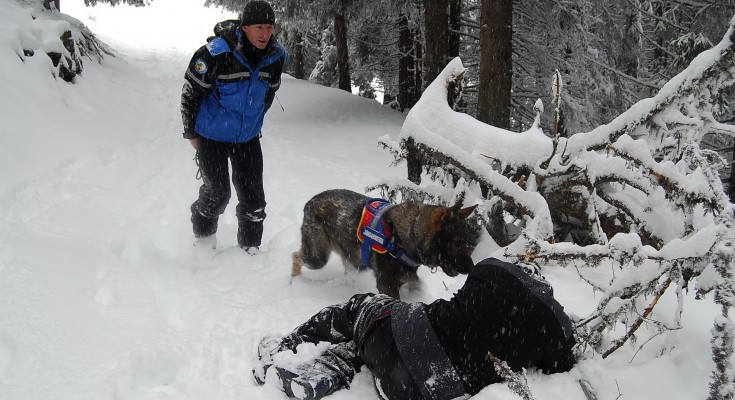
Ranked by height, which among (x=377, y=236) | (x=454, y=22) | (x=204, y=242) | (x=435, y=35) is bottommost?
(x=204, y=242)

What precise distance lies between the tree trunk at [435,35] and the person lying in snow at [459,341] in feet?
25.9

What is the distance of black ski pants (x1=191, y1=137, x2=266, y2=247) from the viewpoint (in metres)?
5.19

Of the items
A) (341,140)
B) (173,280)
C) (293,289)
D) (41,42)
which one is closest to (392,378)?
(293,289)

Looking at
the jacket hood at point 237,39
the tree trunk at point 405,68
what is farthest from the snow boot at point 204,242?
the tree trunk at point 405,68

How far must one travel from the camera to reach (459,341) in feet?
9.03

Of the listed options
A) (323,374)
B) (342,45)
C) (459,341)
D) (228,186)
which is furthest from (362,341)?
(342,45)

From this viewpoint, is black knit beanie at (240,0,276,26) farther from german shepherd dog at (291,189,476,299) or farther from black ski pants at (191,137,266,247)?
german shepherd dog at (291,189,476,299)

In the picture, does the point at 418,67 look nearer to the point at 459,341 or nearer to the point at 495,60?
the point at 495,60

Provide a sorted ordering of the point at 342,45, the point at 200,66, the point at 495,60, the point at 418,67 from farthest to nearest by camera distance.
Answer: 1. the point at 342,45
2. the point at 418,67
3. the point at 495,60
4. the point at 200,66

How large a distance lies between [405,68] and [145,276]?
43.5ft

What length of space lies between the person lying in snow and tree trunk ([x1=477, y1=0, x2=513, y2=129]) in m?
6.01

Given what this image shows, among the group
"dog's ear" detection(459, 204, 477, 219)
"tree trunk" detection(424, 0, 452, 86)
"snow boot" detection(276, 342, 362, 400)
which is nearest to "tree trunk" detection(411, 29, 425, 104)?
"tree trunk" detection(424, 0, 452, 86)

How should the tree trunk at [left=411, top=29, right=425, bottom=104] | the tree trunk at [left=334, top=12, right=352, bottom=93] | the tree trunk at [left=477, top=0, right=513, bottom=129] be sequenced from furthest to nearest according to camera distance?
1. the tree trunk at [left=334, top=12, right=352, bottom=93]
2. the tree trunk at [left=411, top=29, right=425, bottom=104]
3. the tree trunk at [left=477, top=0, right=513, bottom=129]

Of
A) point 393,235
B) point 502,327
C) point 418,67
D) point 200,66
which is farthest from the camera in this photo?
point 418,67
